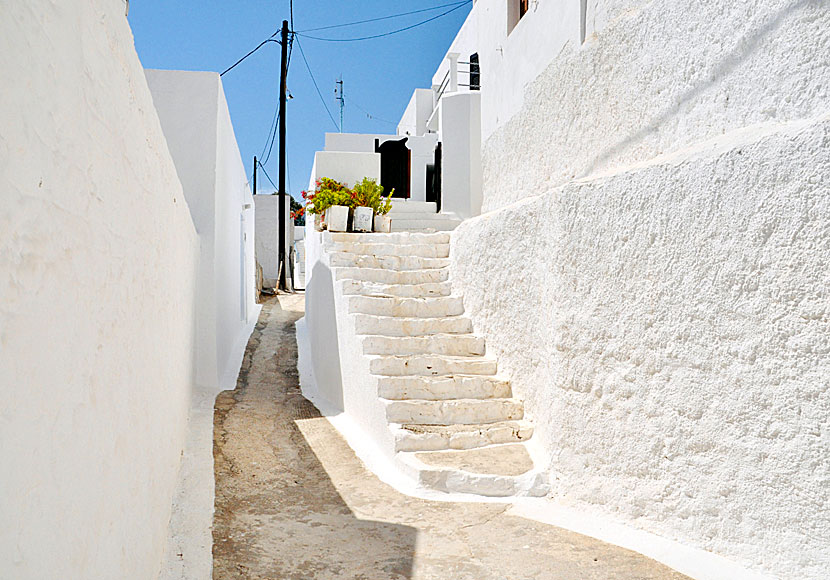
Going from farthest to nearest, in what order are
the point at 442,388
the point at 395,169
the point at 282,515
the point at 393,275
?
the point at 395,169, the point at 393,275, the point at 442,388, the point at 282,515

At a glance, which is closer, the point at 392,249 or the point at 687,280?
the point at 687,280

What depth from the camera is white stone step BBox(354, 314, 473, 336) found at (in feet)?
19.9

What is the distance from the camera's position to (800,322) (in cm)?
267

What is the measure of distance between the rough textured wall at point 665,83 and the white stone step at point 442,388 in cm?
172

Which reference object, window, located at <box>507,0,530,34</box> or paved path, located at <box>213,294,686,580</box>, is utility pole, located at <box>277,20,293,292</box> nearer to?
window, located at <box>507,0,530,34</box>

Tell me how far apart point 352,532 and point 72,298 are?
275 centimetres

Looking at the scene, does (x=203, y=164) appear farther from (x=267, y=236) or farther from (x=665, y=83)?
(x=267, y=236)

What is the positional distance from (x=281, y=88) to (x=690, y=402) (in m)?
14.4

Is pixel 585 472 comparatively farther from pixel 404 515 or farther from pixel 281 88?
pixel 281 88

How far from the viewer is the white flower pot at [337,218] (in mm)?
8719

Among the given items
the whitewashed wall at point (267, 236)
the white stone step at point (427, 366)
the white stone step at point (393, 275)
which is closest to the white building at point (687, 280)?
the white stone step at point (427, 366)

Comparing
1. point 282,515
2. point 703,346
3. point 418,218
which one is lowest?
point 282,515

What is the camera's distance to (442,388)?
5.38 metres

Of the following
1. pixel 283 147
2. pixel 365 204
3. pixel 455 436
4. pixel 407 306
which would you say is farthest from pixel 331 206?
pixel 283 147
